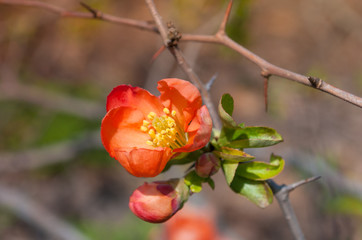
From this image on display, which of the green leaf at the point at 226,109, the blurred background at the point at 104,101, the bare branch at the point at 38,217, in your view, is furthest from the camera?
the blurred background at the point at 104,101

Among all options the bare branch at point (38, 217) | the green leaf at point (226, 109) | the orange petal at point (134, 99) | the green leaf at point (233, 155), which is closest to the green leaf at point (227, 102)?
the green leaf at point (226, 109)

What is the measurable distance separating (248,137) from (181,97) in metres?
0.21

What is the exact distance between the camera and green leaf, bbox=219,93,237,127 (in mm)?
907

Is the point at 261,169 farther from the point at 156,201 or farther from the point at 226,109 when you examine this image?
the point at 156,201

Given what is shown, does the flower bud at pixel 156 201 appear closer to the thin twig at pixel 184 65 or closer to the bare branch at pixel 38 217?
the thin twig at pixel 184 65

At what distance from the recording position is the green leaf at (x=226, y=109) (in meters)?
0.91

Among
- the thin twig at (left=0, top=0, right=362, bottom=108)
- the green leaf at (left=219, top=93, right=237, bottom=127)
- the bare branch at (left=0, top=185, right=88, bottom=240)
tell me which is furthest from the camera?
the bare branch at (left=0, top=185, right=88, bottom=240)

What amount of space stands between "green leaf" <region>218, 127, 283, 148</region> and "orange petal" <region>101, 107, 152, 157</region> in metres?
0.25

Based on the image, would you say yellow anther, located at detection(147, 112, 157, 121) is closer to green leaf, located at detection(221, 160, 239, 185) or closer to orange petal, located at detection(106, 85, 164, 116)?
orange petal, located at detection(106, 85, 164, 116)

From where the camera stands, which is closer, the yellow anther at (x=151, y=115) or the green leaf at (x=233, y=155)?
the green leaf at (x=233, y=155)

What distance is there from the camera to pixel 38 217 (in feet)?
9.93

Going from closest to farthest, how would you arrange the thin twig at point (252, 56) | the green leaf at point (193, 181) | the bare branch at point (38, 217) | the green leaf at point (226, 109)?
the thin twig at point (252, 56), the green leaf at point (226, 109), the green leaf at point (193, 181), the bare branch at point (38, 217)

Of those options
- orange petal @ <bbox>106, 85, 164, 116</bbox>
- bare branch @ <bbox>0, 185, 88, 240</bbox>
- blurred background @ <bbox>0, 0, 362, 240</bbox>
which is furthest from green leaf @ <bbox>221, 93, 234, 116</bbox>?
bare branch @ <bbox>0, 185, 88, 240</bbox>

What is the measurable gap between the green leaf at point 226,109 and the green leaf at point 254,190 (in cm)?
17
